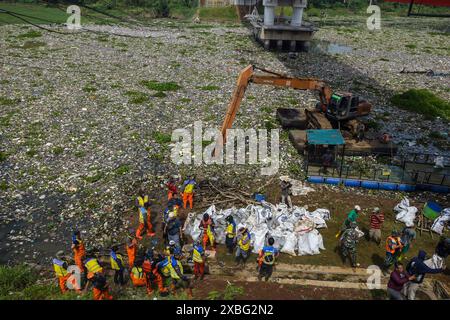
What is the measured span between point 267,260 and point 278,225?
2.00 m

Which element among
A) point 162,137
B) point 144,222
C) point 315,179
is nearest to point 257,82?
point 315,179

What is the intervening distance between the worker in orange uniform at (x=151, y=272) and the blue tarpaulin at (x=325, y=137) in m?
7.46

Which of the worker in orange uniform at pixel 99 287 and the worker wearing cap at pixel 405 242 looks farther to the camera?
the worker wearing cap at pixel 405 242

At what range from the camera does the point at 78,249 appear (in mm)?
9398

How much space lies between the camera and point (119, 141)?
1619 cm

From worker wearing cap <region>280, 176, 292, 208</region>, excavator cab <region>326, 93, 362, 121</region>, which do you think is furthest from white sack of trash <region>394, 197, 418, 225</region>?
excavator cab <region>326, 93, 362, 121</region>

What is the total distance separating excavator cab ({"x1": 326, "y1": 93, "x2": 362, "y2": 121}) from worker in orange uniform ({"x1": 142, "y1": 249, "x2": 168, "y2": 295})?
10584mm

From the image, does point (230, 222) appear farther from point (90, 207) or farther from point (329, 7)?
point (329, 7)

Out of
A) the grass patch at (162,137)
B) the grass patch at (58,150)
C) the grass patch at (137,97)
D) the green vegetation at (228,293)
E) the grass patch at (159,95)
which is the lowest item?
the green vegetation at (228,293)

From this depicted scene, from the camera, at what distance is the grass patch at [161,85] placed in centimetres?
2248

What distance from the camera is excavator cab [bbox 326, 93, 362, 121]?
15617 millimetres

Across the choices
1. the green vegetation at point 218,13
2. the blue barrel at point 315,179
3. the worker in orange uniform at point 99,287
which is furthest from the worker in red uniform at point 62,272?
the green vegetation at point 218,13

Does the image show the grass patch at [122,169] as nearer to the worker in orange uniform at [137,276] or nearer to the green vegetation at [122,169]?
the green vegetation at [122,169]
